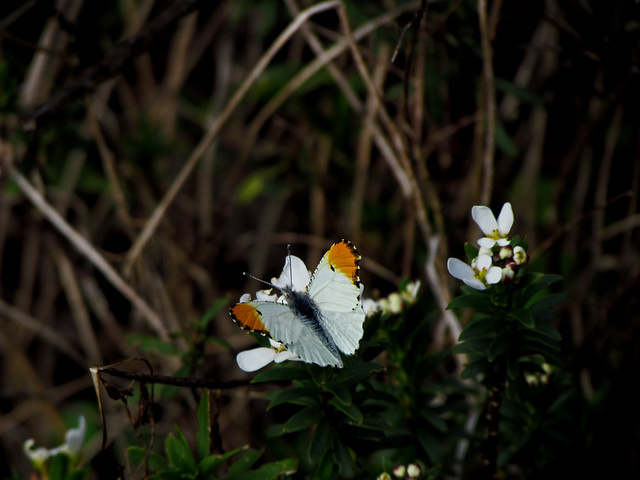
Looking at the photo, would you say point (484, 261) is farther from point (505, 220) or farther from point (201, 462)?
point (201, 462)

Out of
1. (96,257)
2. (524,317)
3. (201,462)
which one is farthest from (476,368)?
(96,257)

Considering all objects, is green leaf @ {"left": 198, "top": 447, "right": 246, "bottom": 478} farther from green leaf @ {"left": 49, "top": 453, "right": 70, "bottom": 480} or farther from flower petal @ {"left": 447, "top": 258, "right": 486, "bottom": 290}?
flower petal @ {"left": 447, "top": 258, "right": 486, "bottom": 290}

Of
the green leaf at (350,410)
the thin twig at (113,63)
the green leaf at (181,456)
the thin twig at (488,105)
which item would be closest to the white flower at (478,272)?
the green leaf at (350,410)

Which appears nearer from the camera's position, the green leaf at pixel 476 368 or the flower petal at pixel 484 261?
the flower petal at pixel 484 261

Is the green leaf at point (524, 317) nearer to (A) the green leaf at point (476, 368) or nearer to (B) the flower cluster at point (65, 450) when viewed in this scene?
(A) the green leaf at point (476, 368)

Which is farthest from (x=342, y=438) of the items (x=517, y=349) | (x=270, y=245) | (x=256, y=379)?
(x=270, y=245)

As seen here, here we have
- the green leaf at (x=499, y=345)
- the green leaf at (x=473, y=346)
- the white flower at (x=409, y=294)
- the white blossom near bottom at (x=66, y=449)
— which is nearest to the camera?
the green leaf at (x=499, y=345)
